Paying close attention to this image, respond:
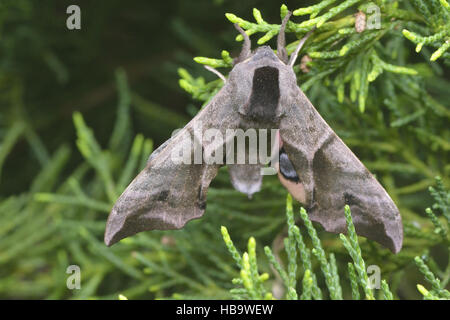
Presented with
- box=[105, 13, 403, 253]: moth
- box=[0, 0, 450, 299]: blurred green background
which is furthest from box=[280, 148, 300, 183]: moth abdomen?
box=[0, 0, 450, 299]: blurred green background

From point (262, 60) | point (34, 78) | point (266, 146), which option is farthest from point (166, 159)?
point (34, 78)

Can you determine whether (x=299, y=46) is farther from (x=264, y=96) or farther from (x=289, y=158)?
(x=289, y=158)

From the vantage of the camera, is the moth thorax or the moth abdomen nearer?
the moth thorax

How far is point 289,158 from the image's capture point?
2156 mm

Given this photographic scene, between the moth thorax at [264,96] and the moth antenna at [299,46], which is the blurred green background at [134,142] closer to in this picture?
the moth antenna at [299,46]

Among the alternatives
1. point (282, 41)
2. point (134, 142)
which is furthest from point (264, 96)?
point (134, 142)

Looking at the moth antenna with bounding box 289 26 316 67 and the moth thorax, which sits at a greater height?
the moth antenna with bounding box 289 26 316 67

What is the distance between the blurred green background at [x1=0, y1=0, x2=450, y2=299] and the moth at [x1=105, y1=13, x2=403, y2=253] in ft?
1.16

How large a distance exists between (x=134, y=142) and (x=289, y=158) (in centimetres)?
148

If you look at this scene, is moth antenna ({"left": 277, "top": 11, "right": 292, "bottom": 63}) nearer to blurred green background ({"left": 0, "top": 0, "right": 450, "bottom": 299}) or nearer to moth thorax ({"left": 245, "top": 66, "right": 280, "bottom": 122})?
moth thorax ({"left": 245, "top": 66, "right": 280, "bottom": 122})

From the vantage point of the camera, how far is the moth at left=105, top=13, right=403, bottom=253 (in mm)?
2039

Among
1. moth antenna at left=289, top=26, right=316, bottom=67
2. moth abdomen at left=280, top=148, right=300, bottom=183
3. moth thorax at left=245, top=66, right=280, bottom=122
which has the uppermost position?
moth antenna at left=289, top=26, right=316, bottom=67

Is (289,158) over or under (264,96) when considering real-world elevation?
under
